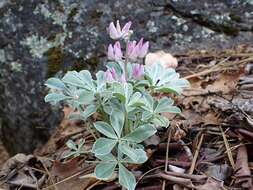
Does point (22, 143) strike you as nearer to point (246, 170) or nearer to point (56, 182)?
point (56, 182)

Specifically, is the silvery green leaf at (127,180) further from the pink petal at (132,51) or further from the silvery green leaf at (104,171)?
the pink petal at (132,51)

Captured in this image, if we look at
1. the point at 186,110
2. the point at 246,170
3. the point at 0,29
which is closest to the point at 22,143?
the point at 0,29

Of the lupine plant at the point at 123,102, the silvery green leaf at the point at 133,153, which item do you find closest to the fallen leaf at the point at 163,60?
the lupine plant at the point at 123,102

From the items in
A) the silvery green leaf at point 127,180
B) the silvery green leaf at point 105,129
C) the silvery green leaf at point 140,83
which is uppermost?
the silvery green leaf at point 140,83

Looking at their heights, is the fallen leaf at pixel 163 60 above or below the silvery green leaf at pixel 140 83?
below

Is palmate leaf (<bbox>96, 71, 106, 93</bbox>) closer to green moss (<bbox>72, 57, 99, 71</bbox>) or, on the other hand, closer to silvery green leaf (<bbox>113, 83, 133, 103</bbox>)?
silvery green leaf (<bbox>113, 83, 133, 103</bbox>)

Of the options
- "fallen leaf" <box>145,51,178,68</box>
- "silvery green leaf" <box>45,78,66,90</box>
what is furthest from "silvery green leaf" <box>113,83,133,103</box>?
"fallen leaf" <box>145,51,178,68</box>

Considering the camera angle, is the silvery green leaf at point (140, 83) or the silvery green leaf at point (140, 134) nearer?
the silvery green leaf at point (140, 134)
